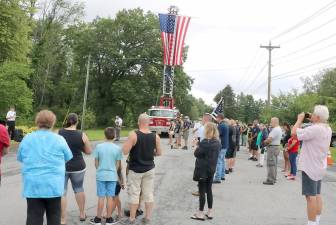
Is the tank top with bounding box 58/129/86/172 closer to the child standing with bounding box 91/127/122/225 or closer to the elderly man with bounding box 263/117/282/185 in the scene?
the child standing with bounding box 91/127/122/225

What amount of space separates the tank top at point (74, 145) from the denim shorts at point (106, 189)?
0.43 metres

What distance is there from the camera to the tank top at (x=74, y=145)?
7547mm

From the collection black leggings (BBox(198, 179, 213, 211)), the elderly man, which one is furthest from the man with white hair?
the elderly man

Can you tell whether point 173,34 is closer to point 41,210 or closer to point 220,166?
point 220,166

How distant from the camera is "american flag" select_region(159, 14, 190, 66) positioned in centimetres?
4169

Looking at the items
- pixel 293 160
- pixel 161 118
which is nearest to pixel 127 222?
pixel 293 160

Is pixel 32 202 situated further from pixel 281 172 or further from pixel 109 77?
pixel 109 77

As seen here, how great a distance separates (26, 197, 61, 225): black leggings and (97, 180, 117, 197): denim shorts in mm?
2265

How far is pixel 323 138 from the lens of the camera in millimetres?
7641

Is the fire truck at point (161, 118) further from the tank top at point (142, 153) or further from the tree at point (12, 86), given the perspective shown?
the tank top at point (142, 153)

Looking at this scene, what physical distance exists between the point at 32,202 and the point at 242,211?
5.01 m

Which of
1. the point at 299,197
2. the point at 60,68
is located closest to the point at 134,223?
the point at 299,197

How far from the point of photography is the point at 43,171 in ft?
17.9

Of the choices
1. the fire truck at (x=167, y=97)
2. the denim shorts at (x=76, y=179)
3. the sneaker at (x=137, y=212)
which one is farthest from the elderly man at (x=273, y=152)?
the fire truck at (x=167, y=97)
